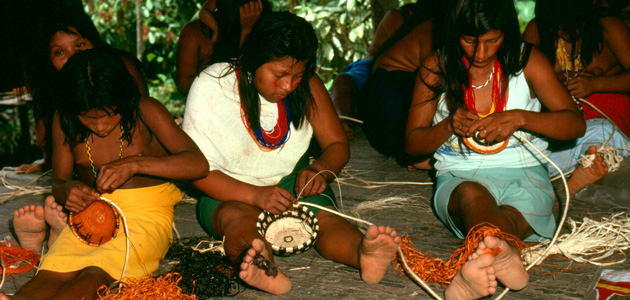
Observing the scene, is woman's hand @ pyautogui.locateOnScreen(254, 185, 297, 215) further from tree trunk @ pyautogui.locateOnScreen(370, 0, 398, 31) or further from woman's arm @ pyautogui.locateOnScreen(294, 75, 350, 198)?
tree trunk @ pyautogui.locateOnScreen(370, 0, 398, 31)

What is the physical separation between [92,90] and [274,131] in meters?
0.82

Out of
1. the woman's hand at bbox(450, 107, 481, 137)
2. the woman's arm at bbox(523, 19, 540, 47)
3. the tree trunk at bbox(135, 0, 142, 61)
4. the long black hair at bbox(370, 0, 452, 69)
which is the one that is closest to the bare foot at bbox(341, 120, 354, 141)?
the long black hair at bbox(370, 0, 452, 69)

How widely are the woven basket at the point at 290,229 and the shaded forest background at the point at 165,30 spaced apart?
9.15 feet

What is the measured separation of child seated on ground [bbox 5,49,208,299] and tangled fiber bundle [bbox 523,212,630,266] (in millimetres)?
1536

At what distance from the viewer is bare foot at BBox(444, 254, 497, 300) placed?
195 centimetres

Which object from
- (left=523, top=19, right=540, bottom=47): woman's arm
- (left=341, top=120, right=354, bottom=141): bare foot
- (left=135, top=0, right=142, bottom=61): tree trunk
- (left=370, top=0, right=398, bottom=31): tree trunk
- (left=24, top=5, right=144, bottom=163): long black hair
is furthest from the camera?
(left=135, top=0, right=142, bottom=61): tree trunk

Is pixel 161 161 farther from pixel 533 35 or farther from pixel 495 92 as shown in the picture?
pixel 533 35

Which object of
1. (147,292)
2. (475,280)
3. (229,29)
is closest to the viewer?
(475,280)

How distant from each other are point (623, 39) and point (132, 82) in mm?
2747

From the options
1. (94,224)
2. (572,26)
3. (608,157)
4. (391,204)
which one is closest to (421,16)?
(572,26)

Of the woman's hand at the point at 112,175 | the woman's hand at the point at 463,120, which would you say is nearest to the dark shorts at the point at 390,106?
the woman's hand at the point at 463,120

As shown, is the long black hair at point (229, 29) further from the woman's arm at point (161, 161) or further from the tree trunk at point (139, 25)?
the tree trunk at point (139, 25)

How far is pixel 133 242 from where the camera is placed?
237 centimetres

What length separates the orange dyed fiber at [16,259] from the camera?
96.2 inches
